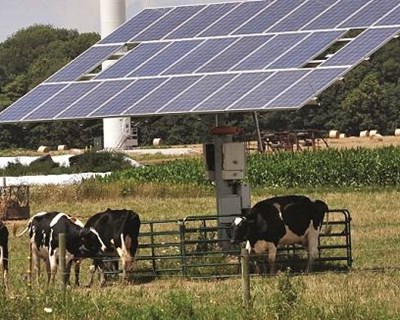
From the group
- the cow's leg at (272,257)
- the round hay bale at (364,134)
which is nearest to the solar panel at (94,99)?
the cow's leg at (272,257)

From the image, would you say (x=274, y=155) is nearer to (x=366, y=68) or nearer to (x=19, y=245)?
(x=19, y=245)

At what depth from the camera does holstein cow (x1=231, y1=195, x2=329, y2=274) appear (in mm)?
21297

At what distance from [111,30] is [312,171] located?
30768mm

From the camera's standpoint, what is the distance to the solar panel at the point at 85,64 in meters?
26.2

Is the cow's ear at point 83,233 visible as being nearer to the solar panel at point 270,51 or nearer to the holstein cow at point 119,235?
the holstein cow at point 119,235

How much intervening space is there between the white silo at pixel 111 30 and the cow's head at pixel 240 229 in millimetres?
50423

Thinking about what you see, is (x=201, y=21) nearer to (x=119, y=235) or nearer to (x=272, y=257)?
(x=119, y=235)

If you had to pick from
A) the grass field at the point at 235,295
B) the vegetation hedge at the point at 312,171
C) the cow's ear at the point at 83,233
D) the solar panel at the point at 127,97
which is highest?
the solar panel at the point at 127,97

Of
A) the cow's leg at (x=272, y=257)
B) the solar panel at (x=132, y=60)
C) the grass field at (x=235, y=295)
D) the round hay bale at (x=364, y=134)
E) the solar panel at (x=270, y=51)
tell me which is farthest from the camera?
the round hay bale at (x=364, y=134)

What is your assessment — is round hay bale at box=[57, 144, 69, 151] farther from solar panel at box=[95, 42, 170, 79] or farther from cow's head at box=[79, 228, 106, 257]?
cow's head at box=[79, 228, 106, 257]

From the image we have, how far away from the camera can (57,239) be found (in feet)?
67.6

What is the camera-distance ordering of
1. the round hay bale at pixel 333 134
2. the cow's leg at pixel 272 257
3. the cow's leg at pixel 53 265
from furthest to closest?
the round hay bale at pixel 333 134 < the cow's leg at pixel 272 257 < the cow's leg at pixel 53 265

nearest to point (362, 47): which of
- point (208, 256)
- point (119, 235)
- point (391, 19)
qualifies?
point (391, 19)

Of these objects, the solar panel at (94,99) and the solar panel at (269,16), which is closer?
the solar panel at (94,99)
